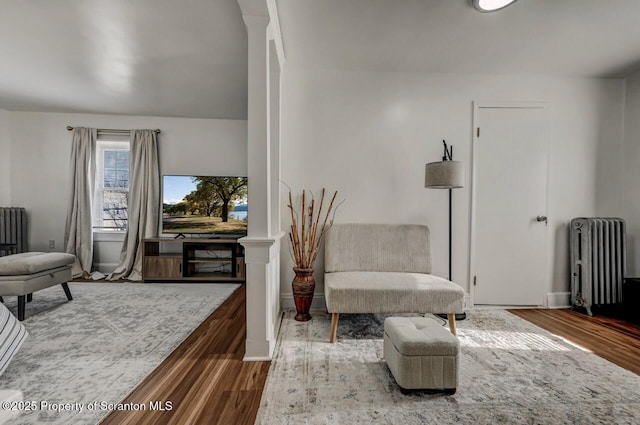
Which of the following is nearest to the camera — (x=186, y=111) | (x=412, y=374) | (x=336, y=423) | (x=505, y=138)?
(x=336, y=423)

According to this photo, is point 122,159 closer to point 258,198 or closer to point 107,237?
point 107,237

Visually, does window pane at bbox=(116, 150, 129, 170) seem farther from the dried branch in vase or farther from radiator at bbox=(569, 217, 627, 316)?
radiator at bbox=(569, 217, 627, 316)

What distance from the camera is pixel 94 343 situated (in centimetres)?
212

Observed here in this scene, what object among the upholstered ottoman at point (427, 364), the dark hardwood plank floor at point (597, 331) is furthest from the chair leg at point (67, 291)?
the dark hardwood plank floor at point (597, 331)

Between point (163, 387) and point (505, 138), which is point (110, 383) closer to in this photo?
point (163, 387)

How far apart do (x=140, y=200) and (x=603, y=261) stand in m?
5.86

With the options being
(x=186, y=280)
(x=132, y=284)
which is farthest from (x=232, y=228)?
(x=132, y=284)

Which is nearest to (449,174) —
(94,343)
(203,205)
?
(94,343)

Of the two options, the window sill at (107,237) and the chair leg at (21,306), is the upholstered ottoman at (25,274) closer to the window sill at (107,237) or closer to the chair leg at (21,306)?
the chair leg at (21,306)

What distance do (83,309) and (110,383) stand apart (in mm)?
1670

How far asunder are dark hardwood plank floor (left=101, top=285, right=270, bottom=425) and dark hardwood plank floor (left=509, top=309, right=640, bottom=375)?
248 cm

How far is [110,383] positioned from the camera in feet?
5.41

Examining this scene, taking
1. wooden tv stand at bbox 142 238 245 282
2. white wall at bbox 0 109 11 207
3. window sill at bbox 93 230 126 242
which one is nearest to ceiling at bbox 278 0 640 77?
wooden tv stand at bbox 142 238 245 282

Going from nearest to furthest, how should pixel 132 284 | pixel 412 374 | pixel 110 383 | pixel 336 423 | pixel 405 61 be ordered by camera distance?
pixel 336 423 → pixel 412 374 → pixel 110 383 → pixel 405 61 → pixel 132 284
